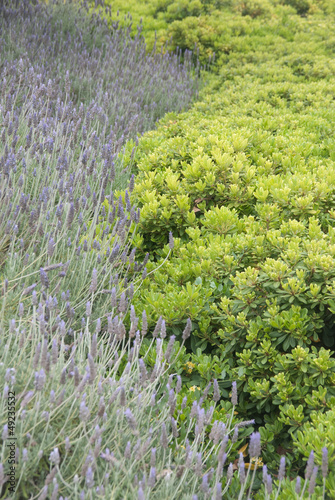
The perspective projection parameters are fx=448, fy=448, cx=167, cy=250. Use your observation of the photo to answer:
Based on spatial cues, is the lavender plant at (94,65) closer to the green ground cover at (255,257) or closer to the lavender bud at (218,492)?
the green ground cover at (255,257)

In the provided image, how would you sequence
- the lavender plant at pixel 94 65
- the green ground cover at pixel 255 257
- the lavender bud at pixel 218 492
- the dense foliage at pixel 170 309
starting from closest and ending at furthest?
Answer: the lavender bud at pixel 218 492
the dense foliage at pixel 170 309
the green ground cover at pixel 255 257
the lavender plant at pixel 94 65

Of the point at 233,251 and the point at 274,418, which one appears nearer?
the point at 274,418

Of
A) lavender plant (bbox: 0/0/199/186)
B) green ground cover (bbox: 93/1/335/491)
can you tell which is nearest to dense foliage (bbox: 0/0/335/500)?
green ground cover (bbox: 93/1/335/491)

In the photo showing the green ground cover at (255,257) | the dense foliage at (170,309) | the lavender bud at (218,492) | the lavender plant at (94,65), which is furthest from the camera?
the lavender plant at (94,65)

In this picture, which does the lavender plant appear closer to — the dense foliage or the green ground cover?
the dense foliage

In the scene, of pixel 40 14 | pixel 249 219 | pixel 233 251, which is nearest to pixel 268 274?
pixel 233 251

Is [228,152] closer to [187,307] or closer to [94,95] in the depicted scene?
[187,307]

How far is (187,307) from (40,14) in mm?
6723

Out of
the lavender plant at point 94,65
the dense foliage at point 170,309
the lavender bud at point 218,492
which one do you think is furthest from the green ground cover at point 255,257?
the lavender plant at point 94,65

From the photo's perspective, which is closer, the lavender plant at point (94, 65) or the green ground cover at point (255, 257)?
the green ground cover at point (255, 257)

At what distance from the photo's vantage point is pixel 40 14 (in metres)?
7.25

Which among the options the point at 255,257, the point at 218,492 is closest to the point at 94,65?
the point at 255,257

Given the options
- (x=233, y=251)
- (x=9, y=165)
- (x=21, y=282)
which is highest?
(x=9, y=165)

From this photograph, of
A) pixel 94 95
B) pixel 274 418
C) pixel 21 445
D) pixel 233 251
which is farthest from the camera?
pixel 94 95
